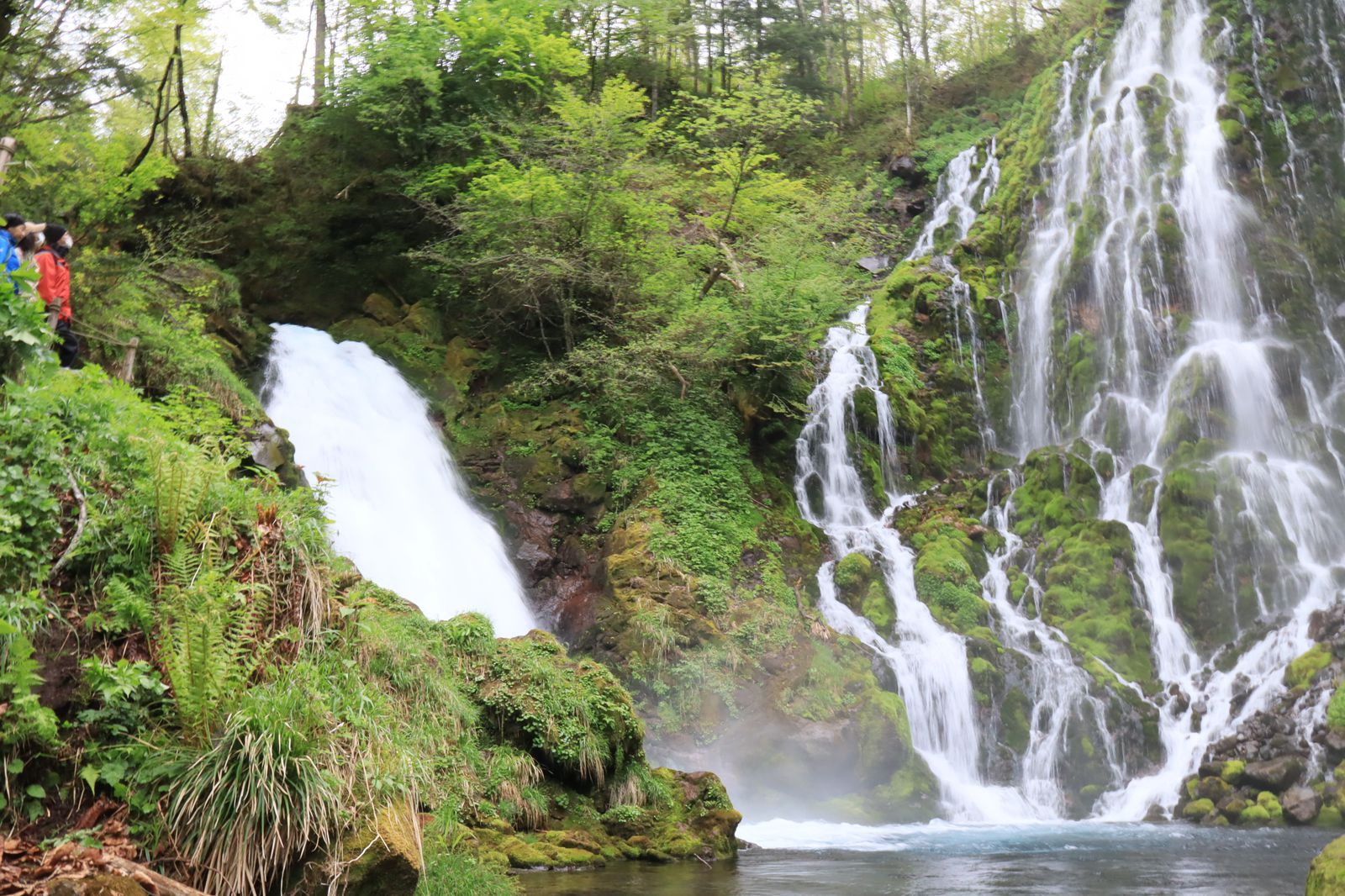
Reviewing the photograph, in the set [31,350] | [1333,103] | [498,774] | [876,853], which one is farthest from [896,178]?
[31,350]

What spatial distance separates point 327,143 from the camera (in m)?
18.7

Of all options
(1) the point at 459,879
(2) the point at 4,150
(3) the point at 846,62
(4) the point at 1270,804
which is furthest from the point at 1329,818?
(3) the point at 846,62

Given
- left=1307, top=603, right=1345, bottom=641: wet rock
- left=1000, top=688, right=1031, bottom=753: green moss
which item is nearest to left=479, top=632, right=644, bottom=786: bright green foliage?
left=1000, top=688, right=1031, bottom=753: green moss

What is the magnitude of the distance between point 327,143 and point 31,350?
588 inches

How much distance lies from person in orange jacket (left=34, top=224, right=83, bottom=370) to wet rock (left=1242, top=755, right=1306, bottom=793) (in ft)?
49.4

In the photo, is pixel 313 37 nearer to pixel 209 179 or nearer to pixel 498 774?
pixel 209 179

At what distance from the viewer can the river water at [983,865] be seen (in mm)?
7270

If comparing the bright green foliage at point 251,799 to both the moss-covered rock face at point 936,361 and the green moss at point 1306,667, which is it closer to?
the green moss at point 1306,667

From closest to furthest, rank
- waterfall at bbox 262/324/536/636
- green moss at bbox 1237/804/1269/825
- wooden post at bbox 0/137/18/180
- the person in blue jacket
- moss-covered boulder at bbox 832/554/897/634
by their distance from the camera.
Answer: the person in blue jacket, wooden post at bbox 0/137/18/180, green moss at bbox 1237/804/1269/825, waterfall at bbox 262/324/536/636, moss-covered boulder at bbox 832/554/897/634

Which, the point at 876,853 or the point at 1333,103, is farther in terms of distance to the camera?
the point at 1333,103

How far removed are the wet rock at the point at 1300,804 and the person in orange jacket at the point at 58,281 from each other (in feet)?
49.5

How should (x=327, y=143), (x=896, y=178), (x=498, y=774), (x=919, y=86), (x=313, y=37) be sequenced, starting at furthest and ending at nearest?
1. (x=919, y=86)
2. (x=896, y=178)
3. (x=313, y=37)
4. (x=327, y=143)
5. (x=498, y=774)

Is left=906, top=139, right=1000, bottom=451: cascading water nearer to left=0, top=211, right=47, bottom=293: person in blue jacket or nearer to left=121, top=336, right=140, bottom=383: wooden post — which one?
left=121, top=336, right=140, bottom=383: wooden post

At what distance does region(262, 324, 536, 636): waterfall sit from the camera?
12.8m
